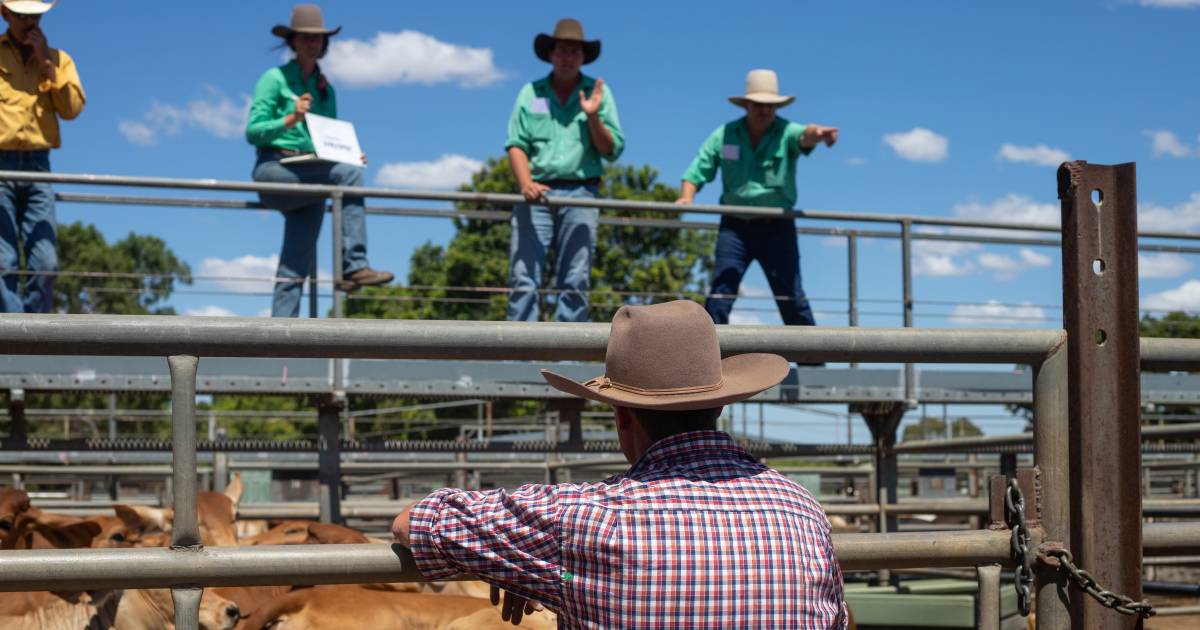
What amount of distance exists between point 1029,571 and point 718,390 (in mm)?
855

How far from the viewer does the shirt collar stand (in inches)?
92.0

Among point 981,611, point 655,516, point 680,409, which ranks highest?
point 680,409

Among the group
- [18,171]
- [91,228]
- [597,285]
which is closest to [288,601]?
[18,171]

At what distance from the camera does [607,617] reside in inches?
88.0

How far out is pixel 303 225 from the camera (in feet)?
23.6

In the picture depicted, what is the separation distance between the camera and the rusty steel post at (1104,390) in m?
2.70

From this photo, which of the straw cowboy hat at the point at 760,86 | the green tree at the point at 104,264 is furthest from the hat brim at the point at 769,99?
the green tree at the point at 104,264

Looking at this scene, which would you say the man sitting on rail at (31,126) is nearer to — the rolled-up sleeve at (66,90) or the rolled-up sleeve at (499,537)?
the rolled-up sleeve at (66,90)

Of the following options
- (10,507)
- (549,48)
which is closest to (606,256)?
(549,48)

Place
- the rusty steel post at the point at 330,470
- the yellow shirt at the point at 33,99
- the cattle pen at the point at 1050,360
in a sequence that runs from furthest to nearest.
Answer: the rusty steel post at the point at 330,470 < the yellow shirt at the point at 33,99 < the cattle pen at the point at 1050,360

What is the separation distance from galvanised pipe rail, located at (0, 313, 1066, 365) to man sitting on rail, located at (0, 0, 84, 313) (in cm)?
475

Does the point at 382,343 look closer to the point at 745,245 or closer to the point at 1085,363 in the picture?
the point at 1085,363

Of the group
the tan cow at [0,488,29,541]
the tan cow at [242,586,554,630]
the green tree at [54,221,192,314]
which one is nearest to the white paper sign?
the tan cow at [0,488,29,541]

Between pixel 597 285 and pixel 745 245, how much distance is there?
1148 inches
